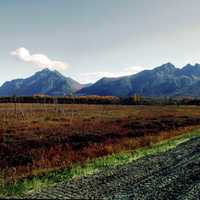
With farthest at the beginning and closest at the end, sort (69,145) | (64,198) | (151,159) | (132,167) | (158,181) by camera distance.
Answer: (69,145) → (151,159) → (132,167) → (158,181) → (64,198)

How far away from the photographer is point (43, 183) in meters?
17.3

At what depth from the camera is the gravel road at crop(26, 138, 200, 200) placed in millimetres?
14828

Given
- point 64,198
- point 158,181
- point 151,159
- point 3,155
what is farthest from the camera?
point 3,155

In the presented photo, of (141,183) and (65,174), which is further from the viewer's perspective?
(65,174)

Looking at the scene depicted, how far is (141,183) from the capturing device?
16.8 metres

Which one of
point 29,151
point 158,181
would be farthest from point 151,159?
point 29,151

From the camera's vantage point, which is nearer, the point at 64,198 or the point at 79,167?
the point at 64,198

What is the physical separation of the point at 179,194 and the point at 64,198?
4.25 meters

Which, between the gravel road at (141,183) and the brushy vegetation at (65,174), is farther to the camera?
the brushy vegetation at (65,174)

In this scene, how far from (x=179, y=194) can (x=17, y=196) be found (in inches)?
234

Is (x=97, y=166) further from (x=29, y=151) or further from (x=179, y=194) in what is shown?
(x=29, y=151)

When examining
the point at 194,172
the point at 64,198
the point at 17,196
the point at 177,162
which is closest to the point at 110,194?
the point at 64,198

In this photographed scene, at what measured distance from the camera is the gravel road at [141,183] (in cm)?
1483

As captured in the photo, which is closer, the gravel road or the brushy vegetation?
the gravel road
